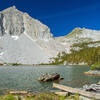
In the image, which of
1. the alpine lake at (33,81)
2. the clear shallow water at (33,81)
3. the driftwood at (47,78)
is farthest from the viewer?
the driftwood at (47,78)

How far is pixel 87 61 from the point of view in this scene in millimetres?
198750

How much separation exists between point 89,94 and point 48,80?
25301 mm

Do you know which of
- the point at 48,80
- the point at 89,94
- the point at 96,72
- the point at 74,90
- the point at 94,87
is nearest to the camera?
the point at 89,94

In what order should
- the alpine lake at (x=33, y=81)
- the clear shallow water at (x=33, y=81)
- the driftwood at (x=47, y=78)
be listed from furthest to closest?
the driftwood at (x=47, y=78), the clear shallow water at (x=33, y=81), the alpine lake at (x=33, y=81)

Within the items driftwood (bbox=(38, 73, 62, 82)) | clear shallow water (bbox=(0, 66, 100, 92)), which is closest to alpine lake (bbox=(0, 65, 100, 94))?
clear shallow water (bbox=(0, 66, 100, 92))

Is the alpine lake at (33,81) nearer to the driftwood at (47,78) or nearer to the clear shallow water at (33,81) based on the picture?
the clear shallow water at (33,81)

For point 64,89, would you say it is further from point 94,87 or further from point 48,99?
point 48,99

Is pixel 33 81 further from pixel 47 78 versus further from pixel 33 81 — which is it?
pixel 47 78

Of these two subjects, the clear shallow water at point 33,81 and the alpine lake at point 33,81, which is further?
the clear shallow water at point 33,81

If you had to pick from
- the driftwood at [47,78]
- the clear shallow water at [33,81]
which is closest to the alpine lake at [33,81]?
the clear shallow water at [33,81]

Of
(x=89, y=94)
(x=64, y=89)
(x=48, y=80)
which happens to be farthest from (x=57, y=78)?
(x=89, y=94)

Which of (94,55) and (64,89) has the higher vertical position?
(94,55)

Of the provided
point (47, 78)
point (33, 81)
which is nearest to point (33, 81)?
point (33, 81)

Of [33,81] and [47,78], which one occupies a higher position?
[47,78]
